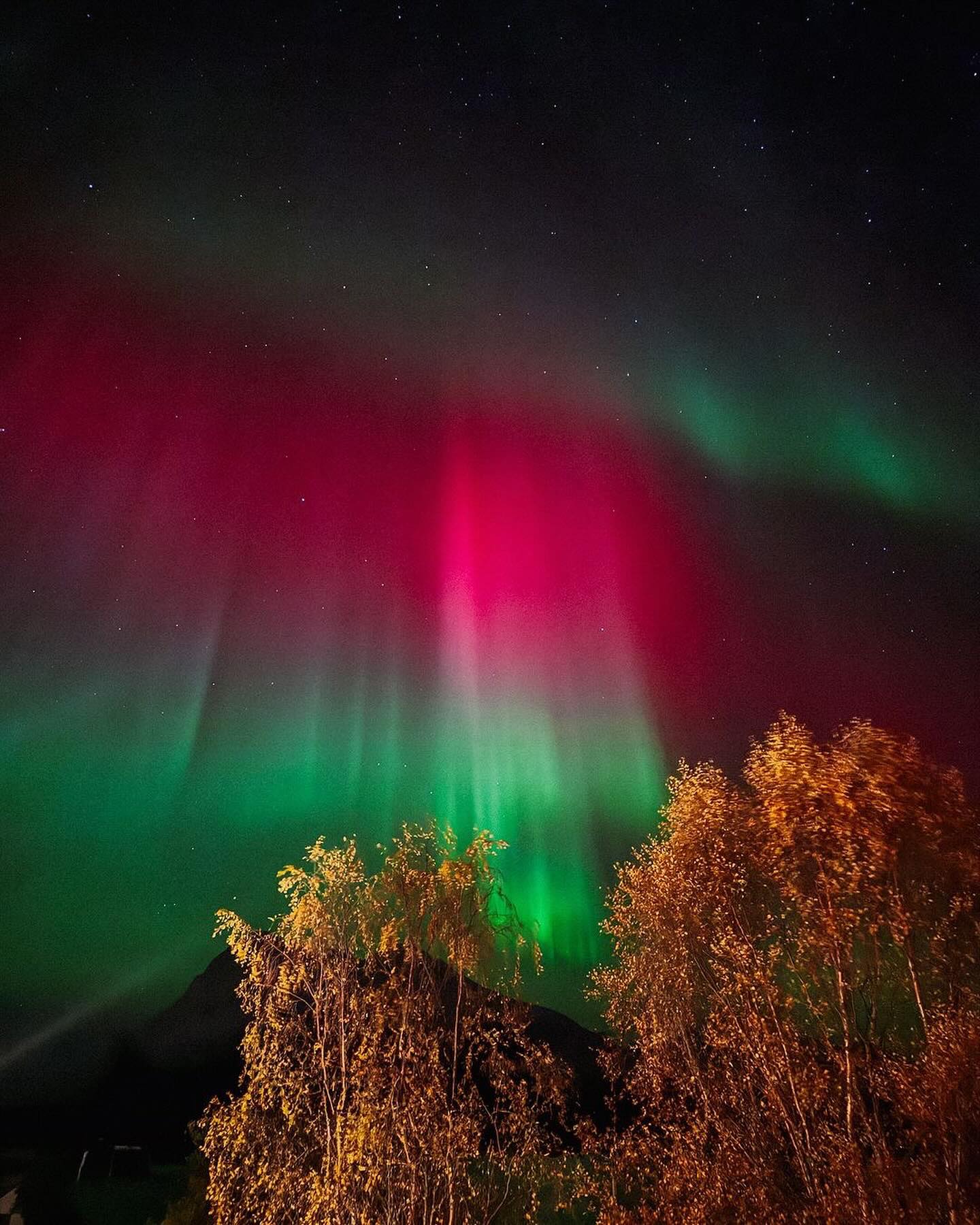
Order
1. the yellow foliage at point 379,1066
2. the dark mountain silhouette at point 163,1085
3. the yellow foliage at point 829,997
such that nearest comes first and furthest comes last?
the yellow foliage at point 829,997 → the yellow foliage at point 379,1066 → the dark mountain silhouette at point 163,1085

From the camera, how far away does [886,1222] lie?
1148 centimetres

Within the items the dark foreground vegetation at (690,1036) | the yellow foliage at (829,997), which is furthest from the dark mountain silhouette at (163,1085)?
the yellow foliage at (829,997)

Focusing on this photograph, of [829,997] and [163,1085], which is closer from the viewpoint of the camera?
[829,997]

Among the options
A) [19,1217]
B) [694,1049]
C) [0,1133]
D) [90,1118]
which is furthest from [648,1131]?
[0,1133]

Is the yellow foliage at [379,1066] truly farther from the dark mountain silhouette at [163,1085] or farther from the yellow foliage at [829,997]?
the dark mountain silhouette at [163,1085]

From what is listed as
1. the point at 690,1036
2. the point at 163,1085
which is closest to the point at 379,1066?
the point at 690,1036

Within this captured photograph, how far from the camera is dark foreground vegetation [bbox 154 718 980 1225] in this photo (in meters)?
Answer: 13.6

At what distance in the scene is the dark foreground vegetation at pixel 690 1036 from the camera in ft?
44.6

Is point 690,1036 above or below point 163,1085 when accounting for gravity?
below

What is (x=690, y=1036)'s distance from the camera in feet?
70.6

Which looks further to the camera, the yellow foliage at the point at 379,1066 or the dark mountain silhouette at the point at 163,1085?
the dark mountain silhouette at the point at 163,1085

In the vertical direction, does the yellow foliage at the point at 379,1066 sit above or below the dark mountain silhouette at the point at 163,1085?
below

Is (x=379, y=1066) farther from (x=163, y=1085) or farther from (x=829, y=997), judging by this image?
(x=163, y=1085)

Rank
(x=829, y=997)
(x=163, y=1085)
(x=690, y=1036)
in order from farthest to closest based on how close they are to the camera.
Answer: (x=163, y=1085)
(x=690, y=1036)
(x=829, y=997)
